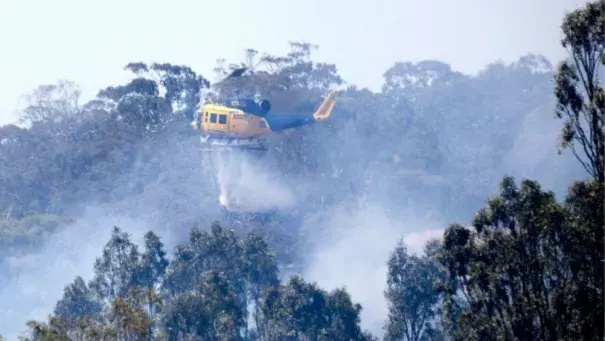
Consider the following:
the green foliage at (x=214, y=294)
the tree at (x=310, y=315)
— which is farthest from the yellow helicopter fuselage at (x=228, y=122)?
the tree at (x=310, y=315)

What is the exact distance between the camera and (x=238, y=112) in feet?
206

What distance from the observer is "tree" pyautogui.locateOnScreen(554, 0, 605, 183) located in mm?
27562

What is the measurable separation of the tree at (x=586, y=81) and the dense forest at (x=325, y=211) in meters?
0.06

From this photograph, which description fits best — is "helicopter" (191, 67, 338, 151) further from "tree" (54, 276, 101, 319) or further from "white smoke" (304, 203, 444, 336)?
"tree" (54, 276, 101, 319)

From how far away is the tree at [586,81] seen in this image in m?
27.6

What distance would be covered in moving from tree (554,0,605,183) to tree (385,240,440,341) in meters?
18.9

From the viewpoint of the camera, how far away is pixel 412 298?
1849 inches

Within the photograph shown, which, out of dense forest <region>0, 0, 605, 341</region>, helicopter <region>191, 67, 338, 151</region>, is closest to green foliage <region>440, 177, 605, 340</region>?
dense forest <region>0, 0, 605, 341</region>

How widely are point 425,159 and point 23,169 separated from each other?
3731 cm

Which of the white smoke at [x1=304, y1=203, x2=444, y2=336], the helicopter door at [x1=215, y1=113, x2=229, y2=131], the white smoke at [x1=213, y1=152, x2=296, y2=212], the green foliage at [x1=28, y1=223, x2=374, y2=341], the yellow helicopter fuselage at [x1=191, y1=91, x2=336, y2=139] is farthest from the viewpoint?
the white smoke at [x1=213, y1=152, x2=296, y2=212]

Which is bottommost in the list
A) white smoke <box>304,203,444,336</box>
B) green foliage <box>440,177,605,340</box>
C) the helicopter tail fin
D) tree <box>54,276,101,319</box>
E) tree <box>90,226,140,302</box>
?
green foliage <box>440,177,605,340</box>

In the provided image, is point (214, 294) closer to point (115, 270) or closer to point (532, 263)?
point (115, 270)

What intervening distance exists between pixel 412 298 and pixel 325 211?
3493 cm

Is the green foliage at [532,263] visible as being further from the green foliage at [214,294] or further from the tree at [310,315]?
the tree at [310,315]
